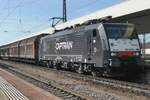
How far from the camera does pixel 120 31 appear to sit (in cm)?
2048

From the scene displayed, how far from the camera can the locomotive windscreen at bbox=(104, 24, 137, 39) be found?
66.5 ft

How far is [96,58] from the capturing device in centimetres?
2069

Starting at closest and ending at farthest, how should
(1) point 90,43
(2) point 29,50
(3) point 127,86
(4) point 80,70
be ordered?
(3) point 127,86 < (1) point 90,43 < (4) point 80,70 < (2) point 29,50

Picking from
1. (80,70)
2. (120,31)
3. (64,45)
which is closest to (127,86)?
(120,31)

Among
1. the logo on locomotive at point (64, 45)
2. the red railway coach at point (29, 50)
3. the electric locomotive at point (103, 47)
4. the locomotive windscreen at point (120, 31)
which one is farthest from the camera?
the red railway coach at point (29, 50)

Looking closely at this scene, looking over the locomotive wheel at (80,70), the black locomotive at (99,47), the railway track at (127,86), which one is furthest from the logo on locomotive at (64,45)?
the railway track at (127,86)

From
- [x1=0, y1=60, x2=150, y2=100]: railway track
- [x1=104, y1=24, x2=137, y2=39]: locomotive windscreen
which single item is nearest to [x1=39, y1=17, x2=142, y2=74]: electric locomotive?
[x1=104, y1=24, x2=137, y2=39]: locomotive windscreen

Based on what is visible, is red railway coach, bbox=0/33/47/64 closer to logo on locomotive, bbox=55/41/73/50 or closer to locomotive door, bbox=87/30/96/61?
logo on locomotive, bbox=55/41/73/50

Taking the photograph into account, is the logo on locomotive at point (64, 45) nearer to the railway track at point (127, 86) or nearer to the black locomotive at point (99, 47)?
the black locomotive at point (99, 47)

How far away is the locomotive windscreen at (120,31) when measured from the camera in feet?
66.5

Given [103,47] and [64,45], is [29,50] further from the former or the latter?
[103,47]

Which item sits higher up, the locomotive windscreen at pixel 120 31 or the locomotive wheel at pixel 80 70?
the locomotive windscreen at pixel 120 31

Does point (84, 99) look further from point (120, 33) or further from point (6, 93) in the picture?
point (120, 33)

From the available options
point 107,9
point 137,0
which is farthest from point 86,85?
point 107,9
